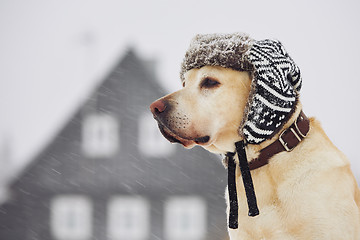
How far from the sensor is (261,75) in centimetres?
185

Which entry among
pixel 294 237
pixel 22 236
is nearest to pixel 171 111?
pixel 294 237

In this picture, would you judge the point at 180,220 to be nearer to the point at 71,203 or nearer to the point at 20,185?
the point at 71,203

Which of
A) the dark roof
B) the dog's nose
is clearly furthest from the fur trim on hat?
the dark roof

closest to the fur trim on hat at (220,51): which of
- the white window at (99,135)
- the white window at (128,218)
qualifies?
the white window at (99,135)

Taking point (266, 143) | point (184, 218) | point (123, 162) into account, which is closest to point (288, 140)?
point (266, 143)

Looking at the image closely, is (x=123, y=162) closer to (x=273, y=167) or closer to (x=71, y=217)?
(x=71, y=217)

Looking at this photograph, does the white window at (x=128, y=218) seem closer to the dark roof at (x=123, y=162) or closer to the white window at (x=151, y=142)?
the dark roof at (x=123, y=162)

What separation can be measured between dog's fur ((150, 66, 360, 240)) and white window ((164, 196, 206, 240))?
1122 cm

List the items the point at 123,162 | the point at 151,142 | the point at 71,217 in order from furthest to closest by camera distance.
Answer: the point at 71,217 → the point at 123,162 → the point at 151,142

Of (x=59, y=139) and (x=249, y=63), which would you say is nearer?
(x=249, y=63)

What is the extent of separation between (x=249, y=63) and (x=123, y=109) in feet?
37.0

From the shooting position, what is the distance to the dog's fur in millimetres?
1719

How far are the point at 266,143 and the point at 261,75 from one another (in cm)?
33

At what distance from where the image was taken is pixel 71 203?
43.1 ft
